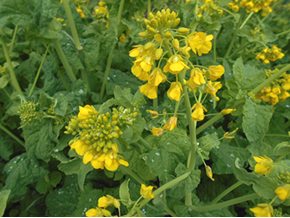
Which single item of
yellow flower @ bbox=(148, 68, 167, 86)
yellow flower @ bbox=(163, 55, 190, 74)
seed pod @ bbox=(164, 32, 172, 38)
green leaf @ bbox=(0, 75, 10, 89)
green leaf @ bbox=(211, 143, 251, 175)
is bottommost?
green leaf @ bbox=(211, 143, 251, 175)

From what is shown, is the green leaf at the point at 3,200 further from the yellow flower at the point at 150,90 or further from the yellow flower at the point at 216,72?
the yellow flower at the point at 216,72

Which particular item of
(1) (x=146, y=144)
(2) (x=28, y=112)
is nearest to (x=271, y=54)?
(1) (x=146, y=144)

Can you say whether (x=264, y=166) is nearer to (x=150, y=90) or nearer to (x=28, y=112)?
(x=150, y=90)

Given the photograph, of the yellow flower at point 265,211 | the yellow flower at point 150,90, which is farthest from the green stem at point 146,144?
the yellow flower at point 265,211

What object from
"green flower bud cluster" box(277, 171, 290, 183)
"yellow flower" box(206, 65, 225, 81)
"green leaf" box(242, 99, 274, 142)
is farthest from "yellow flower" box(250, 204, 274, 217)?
"yellow flower" box(206, 65, 225, 81)

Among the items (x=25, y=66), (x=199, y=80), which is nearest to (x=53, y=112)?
(x=25, y=66)

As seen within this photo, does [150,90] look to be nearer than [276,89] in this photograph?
Yes

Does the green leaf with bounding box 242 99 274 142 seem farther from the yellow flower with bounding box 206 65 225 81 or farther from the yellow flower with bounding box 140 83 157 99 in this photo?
the yellow flower with bounding box 140 83 157 99
